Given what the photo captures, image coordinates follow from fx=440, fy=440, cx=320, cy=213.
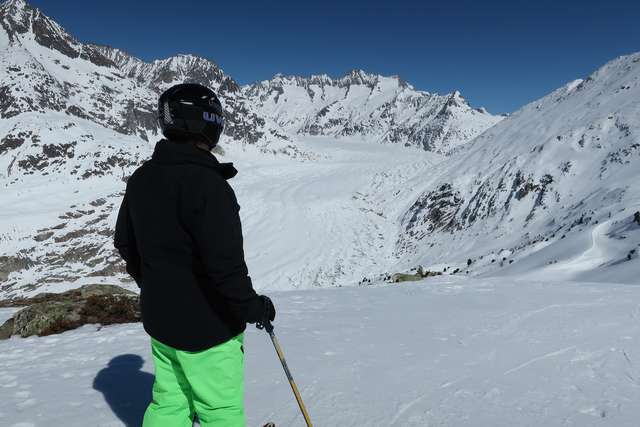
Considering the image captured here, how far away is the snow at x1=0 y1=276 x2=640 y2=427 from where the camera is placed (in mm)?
4004

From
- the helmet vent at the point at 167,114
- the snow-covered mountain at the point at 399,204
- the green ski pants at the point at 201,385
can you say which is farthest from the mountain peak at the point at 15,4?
the green ski pants at the point at 201,385

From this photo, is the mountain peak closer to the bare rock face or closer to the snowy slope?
the snowy slope

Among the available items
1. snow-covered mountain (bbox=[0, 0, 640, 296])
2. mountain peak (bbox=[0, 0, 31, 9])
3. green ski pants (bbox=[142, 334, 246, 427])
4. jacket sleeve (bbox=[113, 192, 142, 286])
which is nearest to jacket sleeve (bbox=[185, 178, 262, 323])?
green ski pants (bbox=[142, 334, 246, 427])

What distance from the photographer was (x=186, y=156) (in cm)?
243

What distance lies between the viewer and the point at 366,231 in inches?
1364

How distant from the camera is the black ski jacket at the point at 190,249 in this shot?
2297mm

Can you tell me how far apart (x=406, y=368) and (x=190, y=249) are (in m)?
3.57

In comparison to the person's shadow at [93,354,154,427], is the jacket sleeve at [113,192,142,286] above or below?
above

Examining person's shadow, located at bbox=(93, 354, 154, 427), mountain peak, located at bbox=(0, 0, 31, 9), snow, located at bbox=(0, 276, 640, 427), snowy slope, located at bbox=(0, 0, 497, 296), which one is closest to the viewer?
snow, located at bbox=(0, 276, 640, 427)

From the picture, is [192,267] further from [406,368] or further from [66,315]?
[66,315]

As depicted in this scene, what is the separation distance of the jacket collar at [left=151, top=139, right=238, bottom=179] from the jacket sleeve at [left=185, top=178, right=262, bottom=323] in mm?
142

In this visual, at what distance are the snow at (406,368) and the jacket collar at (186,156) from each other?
8.28 ft

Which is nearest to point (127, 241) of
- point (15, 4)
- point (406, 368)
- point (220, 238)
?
point (220, 238)

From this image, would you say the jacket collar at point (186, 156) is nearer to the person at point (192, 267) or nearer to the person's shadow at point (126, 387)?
the person at point (192, 267)
